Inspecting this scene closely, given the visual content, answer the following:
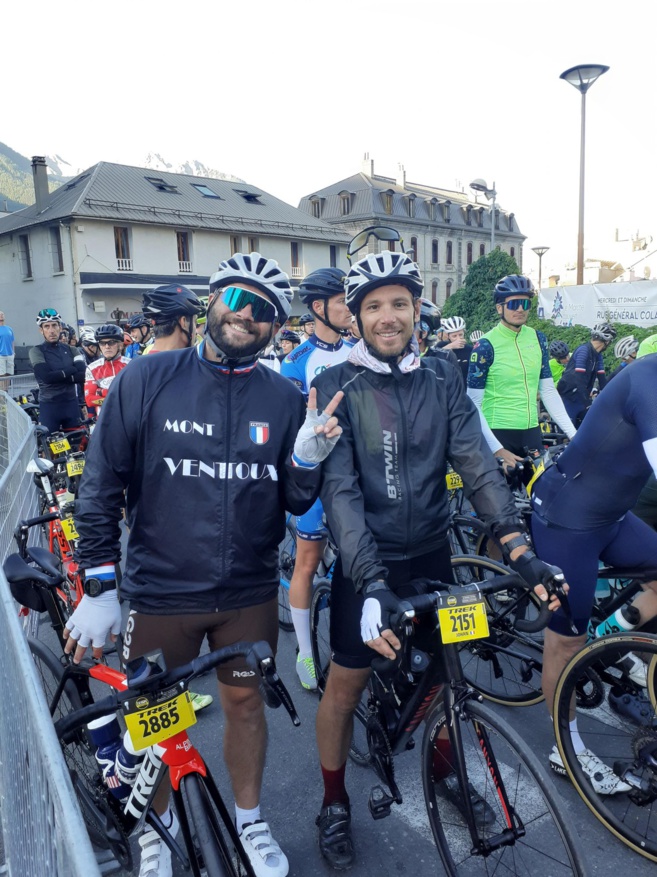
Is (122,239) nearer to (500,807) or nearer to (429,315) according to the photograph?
(429,315)

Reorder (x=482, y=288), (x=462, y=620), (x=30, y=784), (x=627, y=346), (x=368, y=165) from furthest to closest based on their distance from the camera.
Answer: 1. (x=368, y=165)
2. (x=482, y=288)
3. (x=627, y=346)
4. (x=462, y=620)
5. (x=30, y=784)

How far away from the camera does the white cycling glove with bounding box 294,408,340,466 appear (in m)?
2.30

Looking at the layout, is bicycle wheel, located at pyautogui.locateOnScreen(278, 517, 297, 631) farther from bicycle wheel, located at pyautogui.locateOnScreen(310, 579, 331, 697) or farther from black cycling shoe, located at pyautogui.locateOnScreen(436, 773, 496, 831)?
black cycling shoe, located at pyautogui.locateOnScreen(436, 773, 496, 831)

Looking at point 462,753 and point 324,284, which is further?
point 324,284

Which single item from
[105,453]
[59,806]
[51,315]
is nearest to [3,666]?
[105,453]

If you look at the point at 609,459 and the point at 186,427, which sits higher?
the point at 186,427

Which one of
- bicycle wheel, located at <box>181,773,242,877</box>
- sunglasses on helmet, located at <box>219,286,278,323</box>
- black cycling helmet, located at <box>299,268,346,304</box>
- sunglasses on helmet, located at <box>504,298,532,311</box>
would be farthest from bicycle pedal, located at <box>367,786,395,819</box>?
sunglasses on helmet, located at <box>504,298,532,311</box>

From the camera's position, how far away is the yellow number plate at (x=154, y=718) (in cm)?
188

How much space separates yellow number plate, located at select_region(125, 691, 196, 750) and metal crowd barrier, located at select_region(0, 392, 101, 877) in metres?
0.32

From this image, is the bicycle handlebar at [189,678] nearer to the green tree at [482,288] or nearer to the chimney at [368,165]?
the green tree at [482,288]

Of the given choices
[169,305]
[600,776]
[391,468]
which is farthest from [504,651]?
[169,305]

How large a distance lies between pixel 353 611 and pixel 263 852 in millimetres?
998

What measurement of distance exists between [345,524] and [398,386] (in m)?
0.60

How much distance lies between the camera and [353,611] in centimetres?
253
